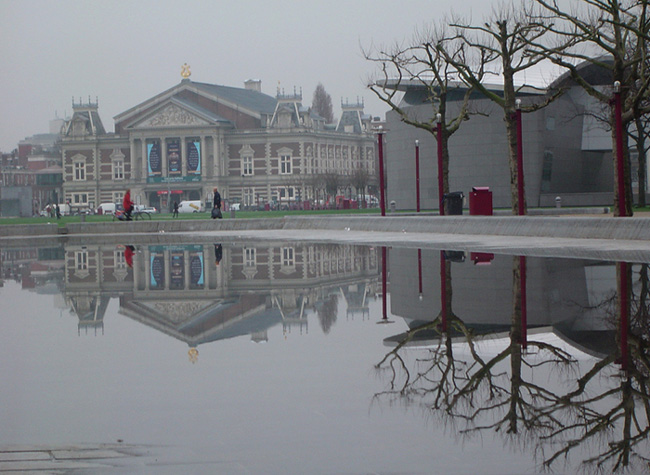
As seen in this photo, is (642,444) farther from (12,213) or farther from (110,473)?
(12,213)

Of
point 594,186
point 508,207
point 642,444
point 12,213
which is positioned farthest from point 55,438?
point 12,213

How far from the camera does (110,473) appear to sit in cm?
434

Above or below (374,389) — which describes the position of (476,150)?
above

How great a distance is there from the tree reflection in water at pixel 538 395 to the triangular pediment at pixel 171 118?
11145 cm

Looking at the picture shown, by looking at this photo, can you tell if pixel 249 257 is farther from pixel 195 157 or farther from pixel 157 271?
pixel 195 157

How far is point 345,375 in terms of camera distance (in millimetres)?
6703

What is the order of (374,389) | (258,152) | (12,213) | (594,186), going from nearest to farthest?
(374,389)
(594,186)
(12,213)
(258,152)

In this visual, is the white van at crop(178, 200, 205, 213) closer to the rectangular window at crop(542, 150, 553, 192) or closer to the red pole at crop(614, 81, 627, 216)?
the rectangular window at crop(542, 150, 553, 192)

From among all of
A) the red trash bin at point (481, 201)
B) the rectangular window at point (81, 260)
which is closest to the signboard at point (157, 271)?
the rectangular window at point (81, 260)

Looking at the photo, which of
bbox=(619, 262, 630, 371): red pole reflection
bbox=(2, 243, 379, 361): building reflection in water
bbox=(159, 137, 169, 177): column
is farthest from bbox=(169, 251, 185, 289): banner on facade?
bbox=(159, 137, 169, 177): column

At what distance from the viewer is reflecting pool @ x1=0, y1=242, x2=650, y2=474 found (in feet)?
15.3

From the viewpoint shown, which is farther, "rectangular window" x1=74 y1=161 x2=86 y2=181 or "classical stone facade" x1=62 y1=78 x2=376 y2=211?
"rectangular window" x1=74 y1=161 x2=86 y2=181

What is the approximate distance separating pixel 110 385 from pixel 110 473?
7.01 ft

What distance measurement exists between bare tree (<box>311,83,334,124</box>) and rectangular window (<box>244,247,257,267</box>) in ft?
367
